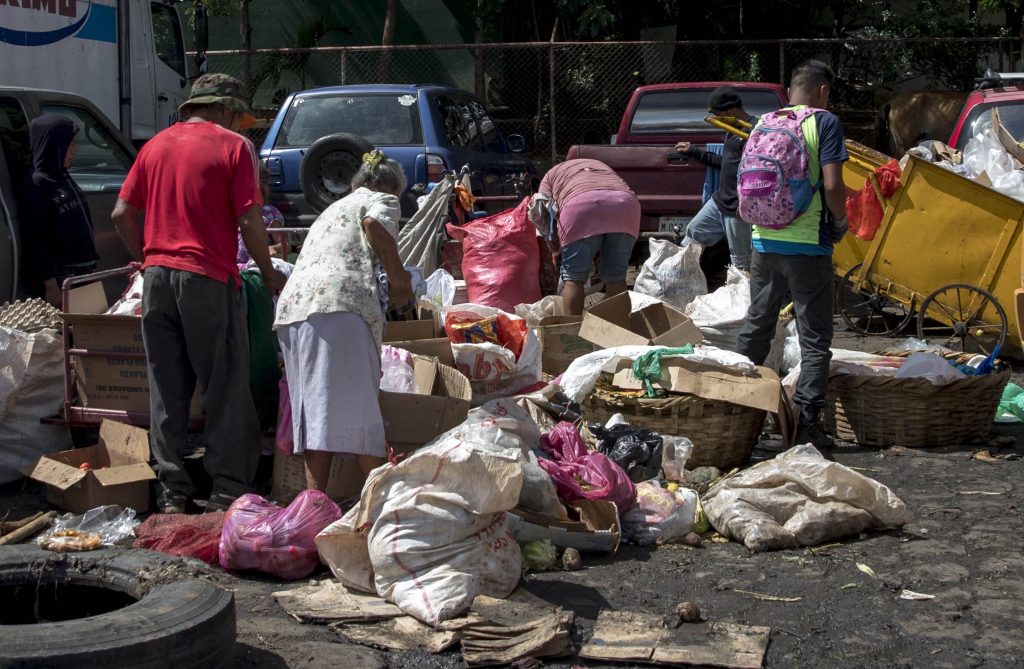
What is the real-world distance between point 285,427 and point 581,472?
4.28 feet

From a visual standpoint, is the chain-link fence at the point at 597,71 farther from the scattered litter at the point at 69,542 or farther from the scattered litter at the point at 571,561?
the scattered litter at the point at 69,542

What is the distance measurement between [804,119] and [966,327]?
2973mm

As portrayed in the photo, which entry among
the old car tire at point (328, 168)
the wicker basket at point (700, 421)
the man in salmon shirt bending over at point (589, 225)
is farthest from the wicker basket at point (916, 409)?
the old car tire at point (328, 168)

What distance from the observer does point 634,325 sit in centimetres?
716

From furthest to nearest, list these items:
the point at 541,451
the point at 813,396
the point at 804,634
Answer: the point at 813,396 → the point at 541,451 → the point at 804,634

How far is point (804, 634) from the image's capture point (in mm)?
4031

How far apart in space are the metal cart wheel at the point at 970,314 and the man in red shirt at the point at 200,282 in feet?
16.7

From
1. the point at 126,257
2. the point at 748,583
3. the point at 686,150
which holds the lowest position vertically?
the point at 748,583

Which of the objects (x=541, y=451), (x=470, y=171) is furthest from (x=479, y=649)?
(x=470, y=171)

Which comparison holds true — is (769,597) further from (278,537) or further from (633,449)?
(278,537)

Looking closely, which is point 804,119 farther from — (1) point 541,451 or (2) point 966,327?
(2) point 966,327

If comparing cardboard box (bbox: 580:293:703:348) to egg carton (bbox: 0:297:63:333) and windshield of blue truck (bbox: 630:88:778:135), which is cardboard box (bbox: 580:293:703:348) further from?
windshield of blue truck (bbox: 630:88:778:135)

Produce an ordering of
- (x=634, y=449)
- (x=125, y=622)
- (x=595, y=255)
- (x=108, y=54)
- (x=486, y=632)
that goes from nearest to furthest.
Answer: (x=125, y=622), (x=486, y=632), (x=634, y=449), (x=595, y=255), (x=108, y=54)

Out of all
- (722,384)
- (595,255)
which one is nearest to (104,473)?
(722,384)
